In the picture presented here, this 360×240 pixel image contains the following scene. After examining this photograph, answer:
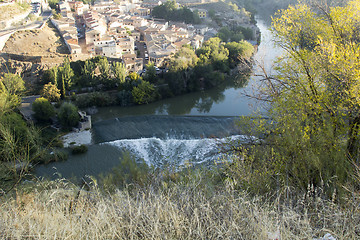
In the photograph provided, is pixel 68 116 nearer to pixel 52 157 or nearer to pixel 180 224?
pixel 52 157

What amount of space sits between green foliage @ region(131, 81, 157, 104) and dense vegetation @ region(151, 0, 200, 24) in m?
→ 13.0

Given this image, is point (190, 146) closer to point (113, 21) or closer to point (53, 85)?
point (53, 85)

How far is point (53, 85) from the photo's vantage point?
36.6 feet

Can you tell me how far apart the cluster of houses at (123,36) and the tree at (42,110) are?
4.20m

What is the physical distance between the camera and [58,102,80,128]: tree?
9602mm

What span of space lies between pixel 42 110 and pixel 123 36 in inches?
339

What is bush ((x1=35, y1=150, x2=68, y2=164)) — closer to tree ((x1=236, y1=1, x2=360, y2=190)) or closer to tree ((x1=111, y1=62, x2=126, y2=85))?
tree ((x1=111, y1=62, x2=126, y2=85))

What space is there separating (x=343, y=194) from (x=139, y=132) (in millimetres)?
7196

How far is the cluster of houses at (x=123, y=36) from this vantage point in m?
14.5

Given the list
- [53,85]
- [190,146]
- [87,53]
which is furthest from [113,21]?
[190,146]

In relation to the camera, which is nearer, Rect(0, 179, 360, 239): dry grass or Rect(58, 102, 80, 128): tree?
Rect(0, 179, 360, 239): dry grass

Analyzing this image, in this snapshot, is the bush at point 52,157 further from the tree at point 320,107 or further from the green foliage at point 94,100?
the tree at point 320,107

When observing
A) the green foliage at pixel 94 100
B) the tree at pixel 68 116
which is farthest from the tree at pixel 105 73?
the tree at pixel 68 116

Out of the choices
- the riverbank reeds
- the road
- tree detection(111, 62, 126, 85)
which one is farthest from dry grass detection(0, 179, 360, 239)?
the road
